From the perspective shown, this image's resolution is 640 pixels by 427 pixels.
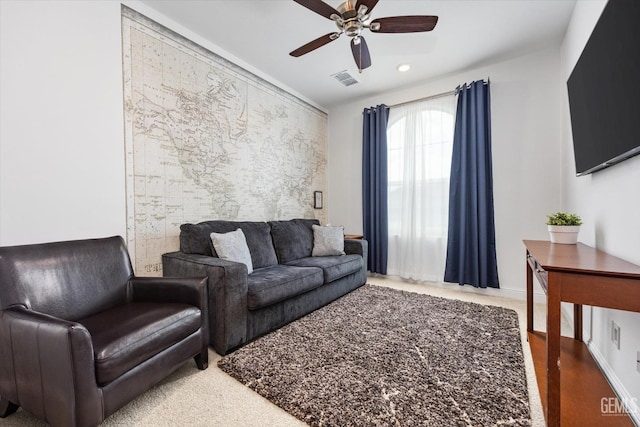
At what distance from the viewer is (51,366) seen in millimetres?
1188

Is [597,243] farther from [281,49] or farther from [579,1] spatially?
[281,49]

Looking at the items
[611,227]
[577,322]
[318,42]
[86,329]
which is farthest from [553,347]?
[318,42]

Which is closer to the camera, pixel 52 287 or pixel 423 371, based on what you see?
pixel 52 287

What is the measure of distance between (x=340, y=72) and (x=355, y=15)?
5.61ft

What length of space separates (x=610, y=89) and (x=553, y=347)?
4.48ft

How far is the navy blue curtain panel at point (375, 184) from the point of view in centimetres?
421

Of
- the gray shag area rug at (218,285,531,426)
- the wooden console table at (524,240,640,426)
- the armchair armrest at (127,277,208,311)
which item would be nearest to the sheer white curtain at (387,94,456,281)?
the gray shag area rug at (218,285,531,426)

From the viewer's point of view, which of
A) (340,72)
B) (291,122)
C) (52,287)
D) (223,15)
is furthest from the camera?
(291,122)

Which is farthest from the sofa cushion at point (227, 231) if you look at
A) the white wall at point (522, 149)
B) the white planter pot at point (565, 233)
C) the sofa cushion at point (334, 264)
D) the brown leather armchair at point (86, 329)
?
the white wall at point (522, 149)

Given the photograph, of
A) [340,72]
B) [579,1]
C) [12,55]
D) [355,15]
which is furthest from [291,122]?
[579,1]

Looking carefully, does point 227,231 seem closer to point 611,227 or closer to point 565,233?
point 565,233

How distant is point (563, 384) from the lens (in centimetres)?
162

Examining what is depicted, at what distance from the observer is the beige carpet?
4.57ft

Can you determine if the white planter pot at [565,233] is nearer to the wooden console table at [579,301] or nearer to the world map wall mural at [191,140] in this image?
the wooden console table at [579,301]
